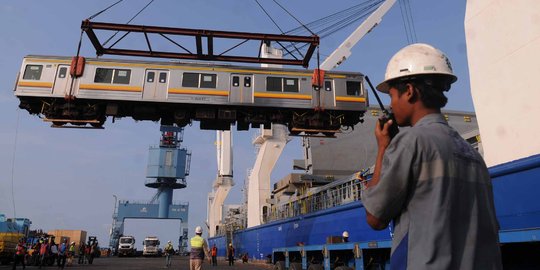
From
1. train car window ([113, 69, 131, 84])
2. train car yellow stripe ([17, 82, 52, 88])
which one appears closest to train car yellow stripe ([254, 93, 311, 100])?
train car window ([113, 69, 131, 84])

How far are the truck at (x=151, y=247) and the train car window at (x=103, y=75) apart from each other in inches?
1339

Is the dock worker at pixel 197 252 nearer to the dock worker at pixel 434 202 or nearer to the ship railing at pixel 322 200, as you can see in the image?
the ship railing at pixel 322 200

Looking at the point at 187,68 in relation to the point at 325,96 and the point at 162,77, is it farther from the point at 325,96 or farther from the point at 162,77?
the point at 325,96

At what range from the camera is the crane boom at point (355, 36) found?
23.6 m

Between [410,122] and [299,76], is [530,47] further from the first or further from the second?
[299,76]

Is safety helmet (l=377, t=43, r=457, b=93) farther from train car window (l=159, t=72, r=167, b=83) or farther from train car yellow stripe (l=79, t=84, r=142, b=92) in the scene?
train car yellow stripe (l=79, t=84, r=142, b=92)

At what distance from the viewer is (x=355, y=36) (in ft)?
78.0

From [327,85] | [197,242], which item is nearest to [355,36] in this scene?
[327,85]

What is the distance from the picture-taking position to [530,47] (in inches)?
250

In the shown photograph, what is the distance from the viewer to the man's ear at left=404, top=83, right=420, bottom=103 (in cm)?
193

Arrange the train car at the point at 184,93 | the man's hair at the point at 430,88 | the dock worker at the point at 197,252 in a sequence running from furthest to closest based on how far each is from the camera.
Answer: the train car at the point at 184,93 < the dock worker at the point at 197,252 < the man's hair at the point at 430,88

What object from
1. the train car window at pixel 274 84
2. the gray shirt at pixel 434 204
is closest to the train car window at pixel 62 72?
the train car window at pixel 274 84

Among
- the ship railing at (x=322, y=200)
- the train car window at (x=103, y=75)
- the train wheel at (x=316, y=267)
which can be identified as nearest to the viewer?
the train wheel at (x=316, y=267)

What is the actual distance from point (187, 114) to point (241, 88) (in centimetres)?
219
